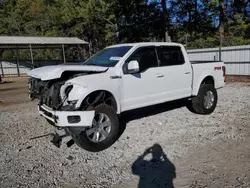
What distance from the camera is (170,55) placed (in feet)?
18.5

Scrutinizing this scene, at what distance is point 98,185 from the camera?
3088 mm

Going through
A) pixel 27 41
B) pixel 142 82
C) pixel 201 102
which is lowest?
pixel 201 102

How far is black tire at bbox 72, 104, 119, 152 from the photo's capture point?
392cm

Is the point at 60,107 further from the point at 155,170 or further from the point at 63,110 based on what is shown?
the point at 155,170

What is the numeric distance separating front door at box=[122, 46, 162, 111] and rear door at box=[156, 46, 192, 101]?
0.21m

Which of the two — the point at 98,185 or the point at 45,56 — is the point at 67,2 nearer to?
the point at 45,56

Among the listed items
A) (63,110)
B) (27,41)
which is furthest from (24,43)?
(63,110)

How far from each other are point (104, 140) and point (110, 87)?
100 centimetres

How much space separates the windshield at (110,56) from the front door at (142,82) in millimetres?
225

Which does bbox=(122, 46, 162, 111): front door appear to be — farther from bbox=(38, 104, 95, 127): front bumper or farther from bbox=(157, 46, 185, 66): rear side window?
bbox=(38, 104, 95, 127): front bumper

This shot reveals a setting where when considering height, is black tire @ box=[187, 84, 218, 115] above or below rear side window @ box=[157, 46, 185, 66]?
below

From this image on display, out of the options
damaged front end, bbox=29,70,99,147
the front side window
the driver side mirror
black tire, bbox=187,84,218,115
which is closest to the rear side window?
the front side window

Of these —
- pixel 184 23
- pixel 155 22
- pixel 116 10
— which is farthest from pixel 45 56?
pixel 184 23

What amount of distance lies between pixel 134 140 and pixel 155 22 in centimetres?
2266
